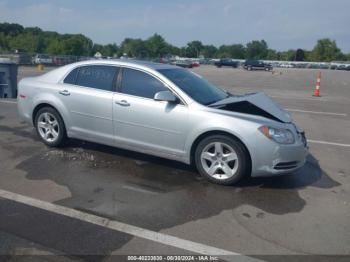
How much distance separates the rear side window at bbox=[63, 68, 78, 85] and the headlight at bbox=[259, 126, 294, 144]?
314 cm

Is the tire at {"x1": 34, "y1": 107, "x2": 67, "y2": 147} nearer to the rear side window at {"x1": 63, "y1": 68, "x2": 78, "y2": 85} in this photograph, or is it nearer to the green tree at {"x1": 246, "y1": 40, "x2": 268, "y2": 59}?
the rear side window at {"x1": 63, "y1": 68, "x2": 78, "y2": 85}

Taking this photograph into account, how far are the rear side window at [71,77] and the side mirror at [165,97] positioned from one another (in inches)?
67.0

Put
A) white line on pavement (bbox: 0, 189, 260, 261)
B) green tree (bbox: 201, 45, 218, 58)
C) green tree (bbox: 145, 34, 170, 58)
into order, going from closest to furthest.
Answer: white line on pavement (bbox: 0, 189, 260, 261), green tree (bbox: 145, 34, 170, 58), green tree (bbox: 201, 45, 218, 58)

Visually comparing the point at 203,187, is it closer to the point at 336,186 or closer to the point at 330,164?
the point at 336,186

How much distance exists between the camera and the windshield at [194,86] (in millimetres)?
5113

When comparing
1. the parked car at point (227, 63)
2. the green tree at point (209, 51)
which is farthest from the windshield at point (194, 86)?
the green tree at point (209, 51)

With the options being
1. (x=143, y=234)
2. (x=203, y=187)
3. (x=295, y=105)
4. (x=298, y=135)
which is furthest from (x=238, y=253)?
(x=295, y=105)

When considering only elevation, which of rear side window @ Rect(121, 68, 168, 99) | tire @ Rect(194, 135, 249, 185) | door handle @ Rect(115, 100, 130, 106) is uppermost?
rear side window @ Rect(121, 68, 168, 99)

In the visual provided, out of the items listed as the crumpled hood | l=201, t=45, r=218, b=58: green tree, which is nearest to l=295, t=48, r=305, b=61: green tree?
l=201, t=45, r=218, b=58: green tree

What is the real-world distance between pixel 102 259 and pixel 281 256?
1.57 meters

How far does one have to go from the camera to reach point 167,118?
4891 millimetres

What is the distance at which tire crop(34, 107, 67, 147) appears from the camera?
5.90 meters

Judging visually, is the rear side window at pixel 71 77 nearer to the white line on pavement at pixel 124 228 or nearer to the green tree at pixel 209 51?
the white line on pavement at pixel 124 228

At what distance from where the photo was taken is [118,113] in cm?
523
